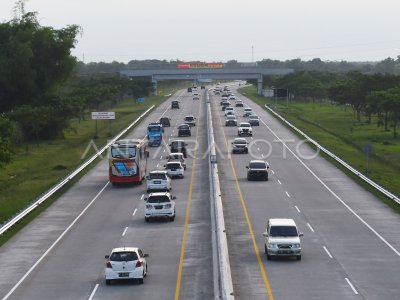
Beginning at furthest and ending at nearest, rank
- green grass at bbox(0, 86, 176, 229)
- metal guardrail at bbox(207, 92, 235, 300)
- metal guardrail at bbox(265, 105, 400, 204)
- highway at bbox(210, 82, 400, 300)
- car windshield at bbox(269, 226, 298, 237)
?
green grass at bbox(0, 86, 176, 229) → metal guardrail at bbox(265, 105, 400, 204) → car windshield at bbox(269, 226, 298, 237) → highway at bbox(210, 82, 400, 300) → metal guardrail at bbox(207, 92, 235, 300)

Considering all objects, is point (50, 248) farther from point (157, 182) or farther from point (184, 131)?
point (184, 131)

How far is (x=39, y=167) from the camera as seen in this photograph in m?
86.5

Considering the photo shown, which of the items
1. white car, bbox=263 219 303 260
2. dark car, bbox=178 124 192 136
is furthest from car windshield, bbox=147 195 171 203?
dark car, bbox=178 124 192 136

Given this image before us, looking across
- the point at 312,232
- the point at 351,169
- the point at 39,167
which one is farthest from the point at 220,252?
the point at 39,167

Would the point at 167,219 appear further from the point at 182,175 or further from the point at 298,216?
the point at 182,175

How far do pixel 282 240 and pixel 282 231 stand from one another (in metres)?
0.54

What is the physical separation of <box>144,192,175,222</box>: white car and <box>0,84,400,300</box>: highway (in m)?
0.54

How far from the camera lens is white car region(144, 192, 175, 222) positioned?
50.1m

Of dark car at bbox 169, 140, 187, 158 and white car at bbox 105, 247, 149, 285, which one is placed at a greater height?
white car at bbox 105, 247, 149, 285

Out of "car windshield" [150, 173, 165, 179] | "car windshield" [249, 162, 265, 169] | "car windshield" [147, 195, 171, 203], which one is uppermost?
"car windshield" [147, 195, 171, 203]

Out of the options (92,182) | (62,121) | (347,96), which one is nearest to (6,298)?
(92,182)

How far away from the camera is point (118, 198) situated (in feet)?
198

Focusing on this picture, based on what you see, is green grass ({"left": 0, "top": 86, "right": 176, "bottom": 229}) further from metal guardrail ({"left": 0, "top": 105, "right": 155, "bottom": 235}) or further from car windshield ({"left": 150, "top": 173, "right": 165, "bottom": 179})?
car windshield ({"left": 150, "top": 173, "right": 165, "bottom": 179})

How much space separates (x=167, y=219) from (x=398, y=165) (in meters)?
39.3
